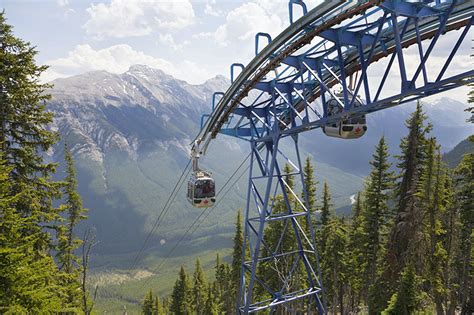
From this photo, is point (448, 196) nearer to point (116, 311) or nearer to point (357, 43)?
point (357, 43)

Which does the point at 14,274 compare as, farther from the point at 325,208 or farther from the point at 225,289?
the point at 225,289

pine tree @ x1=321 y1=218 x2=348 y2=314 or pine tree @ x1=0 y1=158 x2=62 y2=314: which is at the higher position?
pine tree @ x1=0 y1=158 x2=62 y2=314

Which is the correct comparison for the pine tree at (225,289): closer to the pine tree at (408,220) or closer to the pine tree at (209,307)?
the pine tree at (209,307)

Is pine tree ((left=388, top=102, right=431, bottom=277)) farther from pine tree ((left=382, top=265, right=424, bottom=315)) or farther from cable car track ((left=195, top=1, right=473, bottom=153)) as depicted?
cable car track ((left=195, top=1, right=473, bottom=153))

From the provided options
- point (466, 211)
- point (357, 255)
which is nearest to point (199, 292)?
point (357, 255)

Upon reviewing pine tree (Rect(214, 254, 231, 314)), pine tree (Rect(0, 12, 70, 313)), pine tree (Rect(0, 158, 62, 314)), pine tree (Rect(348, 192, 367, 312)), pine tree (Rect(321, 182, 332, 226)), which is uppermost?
pine tree (Rect(0, 12, 70, 313))

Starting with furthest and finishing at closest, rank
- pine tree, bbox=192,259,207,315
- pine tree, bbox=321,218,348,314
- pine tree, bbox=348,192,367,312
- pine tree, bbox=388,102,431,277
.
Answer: pine tree, bbox=192,259,207,315, pine tree, bbox=321,218,348,314, pine tree, bbox=348,192,367,312, pine tree, bbox=388,102,431,277

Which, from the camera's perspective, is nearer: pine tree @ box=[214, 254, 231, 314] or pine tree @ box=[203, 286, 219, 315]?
pine tree @ box=[203, 286, 219, 315]

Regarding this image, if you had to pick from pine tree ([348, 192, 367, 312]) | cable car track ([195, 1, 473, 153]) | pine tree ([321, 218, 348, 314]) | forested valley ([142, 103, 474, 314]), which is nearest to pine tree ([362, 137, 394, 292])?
forested valley ([142, 103, 474, 314])

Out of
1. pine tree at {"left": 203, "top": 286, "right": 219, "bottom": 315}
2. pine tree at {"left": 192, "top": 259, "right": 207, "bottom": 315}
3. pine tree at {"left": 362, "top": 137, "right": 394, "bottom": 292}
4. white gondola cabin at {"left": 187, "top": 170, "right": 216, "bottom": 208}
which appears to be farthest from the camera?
pine tree at {"left": 192, "top": 259, "right": 207, "bottom": 315}

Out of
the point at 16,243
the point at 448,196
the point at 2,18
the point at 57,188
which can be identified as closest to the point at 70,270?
the point at 57,188
